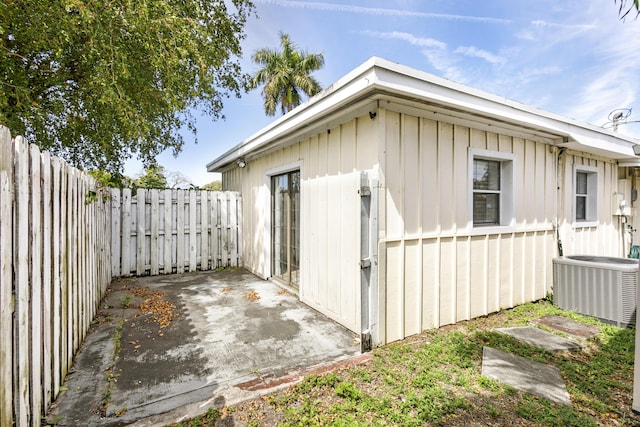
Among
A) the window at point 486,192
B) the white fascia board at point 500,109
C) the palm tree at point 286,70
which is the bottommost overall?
the window at point 486,192

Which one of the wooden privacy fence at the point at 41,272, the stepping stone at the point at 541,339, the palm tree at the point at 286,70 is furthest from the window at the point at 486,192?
the palm tree at the point at 286,70

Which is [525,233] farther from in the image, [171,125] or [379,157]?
[171,125]

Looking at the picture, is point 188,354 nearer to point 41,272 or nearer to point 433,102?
point 41,272

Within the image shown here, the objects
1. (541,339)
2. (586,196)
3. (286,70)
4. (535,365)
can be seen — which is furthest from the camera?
(286,70)

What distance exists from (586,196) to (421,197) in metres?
5.02

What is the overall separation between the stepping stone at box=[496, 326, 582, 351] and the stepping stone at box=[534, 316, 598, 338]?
0.32 m

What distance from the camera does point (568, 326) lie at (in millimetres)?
3867

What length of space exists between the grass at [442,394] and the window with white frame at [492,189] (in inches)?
74.3

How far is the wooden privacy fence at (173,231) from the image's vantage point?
651 centimetres

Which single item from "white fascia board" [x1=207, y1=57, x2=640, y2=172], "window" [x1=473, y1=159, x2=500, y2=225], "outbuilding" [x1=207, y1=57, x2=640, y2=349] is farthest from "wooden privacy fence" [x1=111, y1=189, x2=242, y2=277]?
"window" [x1=473, y1=159, x2=500, y2=225]

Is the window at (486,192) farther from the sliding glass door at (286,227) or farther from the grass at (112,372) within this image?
the grass at (112,372)

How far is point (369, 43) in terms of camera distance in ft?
21.0

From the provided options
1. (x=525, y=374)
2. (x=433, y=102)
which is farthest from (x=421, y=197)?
(x=525, y=374)

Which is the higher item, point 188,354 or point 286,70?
point 286,70
